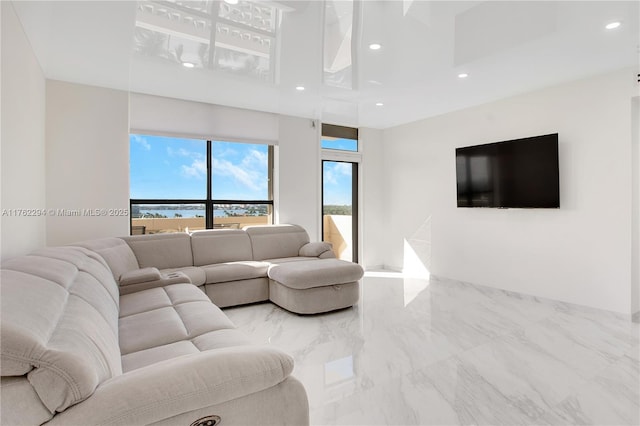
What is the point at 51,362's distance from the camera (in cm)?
89

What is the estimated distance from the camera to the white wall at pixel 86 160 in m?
3.80

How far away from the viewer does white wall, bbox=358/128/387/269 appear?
6160mm

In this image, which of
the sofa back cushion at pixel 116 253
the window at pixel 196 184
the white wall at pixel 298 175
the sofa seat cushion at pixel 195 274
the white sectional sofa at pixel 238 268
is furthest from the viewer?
the white wall at pixel 298 175

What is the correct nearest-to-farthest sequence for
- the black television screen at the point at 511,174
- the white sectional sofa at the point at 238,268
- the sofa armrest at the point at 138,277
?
the sofa armrest at the point at 138,277 < the white sectional sofa at the point at 238,268 < the black television screen at the point at 511,174

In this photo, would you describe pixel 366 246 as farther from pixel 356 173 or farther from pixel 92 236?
pixel 92 236

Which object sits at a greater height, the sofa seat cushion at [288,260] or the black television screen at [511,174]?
the black television screen at [511,174]

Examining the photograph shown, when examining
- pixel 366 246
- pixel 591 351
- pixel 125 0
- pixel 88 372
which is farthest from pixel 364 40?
pixel 366 246

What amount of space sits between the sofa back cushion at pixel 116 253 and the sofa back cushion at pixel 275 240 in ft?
4.75

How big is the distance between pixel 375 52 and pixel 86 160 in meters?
3.40

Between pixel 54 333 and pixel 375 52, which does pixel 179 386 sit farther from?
pixel 375 52

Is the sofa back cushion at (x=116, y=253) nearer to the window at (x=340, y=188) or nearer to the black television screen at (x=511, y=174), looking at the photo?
the window at (x=340, y=188)

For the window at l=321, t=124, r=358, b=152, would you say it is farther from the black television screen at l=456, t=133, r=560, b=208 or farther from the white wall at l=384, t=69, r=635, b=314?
the black television screen at l=456, t=133, r=560, b=208

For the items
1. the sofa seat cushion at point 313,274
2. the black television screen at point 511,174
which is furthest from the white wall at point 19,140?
the black television screen at point 511,174

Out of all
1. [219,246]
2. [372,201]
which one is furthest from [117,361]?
[372,201]
